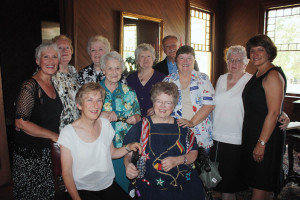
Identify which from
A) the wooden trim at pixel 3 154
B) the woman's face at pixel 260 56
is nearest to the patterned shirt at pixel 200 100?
the woman's face at pixel 260 56

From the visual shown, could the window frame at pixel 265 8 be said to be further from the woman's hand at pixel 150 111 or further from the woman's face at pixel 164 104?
the woman's face at pixel 164 104

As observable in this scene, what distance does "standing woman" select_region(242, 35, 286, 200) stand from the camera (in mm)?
2119

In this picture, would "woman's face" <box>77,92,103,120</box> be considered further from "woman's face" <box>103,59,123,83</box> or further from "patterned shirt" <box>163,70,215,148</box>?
"patterned shirt" <box>163,70,215,148</box>

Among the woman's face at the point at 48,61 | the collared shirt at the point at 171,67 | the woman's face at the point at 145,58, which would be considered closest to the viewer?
the woman's face at the point at 48,61

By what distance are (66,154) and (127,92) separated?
0.93 meters

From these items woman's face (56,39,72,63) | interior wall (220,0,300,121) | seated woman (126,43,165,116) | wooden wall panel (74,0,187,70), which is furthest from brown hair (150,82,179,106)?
interior wall (220,0,300,121)

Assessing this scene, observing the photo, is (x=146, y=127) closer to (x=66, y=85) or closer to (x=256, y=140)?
(x=66, y=85)

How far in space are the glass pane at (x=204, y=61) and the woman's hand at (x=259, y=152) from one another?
212 inches

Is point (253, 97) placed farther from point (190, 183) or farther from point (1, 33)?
point (1, 33)

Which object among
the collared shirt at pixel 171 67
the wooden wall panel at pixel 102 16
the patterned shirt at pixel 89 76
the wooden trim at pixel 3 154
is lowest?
the wooden trim at pixel 3 154

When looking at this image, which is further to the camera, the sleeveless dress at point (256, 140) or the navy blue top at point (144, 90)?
the navy blue top at point (144, 90)

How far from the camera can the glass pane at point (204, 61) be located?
742 cm

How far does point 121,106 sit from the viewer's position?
2.30 m

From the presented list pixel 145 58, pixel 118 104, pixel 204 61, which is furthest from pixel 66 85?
pixel 204 61
